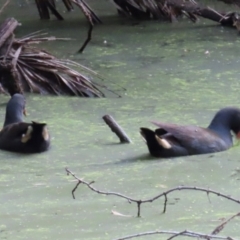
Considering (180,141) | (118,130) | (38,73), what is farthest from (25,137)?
(38,73)

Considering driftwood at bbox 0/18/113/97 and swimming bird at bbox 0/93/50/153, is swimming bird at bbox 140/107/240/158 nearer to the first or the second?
swimming bird at bbox 0/93/50/153

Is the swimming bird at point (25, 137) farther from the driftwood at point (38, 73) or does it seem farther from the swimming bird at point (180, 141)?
the driftwood at point (38, 73)

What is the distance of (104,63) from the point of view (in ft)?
26.8

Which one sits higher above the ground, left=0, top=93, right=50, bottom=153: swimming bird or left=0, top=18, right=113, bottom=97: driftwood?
left=0, top=93, right=50, bottom=153: swimming bird

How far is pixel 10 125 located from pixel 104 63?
2.56 meters

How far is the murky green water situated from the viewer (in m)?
3.87

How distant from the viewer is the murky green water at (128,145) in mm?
3867

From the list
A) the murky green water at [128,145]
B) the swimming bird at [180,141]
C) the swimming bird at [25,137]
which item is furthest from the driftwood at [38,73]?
the swimming bird at [180,141]

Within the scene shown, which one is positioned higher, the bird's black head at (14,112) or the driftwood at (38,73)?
the bird's black head at (14,112)

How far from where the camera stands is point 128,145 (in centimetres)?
557

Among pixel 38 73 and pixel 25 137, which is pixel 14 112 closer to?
pixel 25 137

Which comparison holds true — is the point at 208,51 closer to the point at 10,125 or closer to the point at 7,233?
the point at 10,125

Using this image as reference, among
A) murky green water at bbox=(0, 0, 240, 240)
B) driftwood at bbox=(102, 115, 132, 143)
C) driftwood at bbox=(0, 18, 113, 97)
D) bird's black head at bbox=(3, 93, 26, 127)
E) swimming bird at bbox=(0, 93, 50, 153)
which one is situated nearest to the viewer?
murky green water at bbox=(0, 0, 240, 240)

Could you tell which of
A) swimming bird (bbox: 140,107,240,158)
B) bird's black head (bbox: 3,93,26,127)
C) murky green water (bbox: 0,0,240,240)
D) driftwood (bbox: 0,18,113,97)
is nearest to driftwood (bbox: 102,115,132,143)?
murky green water (bbox: 0,0,240,240)
